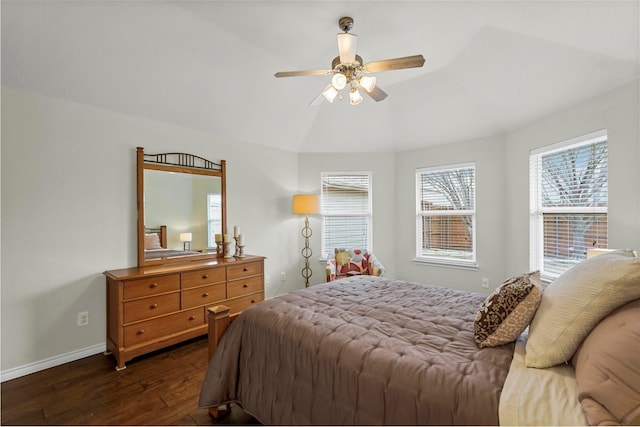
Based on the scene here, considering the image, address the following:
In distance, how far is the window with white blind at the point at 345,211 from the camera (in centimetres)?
470

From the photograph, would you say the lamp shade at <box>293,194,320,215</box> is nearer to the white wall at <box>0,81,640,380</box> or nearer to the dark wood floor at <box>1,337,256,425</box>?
the white wall at <box>0,81,640,380</box>

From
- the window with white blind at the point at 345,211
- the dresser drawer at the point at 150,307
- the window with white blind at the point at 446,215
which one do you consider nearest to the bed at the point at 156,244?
the dresser drawer at the point at 150,307

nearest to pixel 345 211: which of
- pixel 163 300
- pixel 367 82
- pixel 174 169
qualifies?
pixel 174 169

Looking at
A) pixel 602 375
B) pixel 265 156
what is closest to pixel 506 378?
pixel 602 375

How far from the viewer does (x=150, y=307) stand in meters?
2.58

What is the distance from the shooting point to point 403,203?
4566mm

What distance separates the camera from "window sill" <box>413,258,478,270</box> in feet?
13.0

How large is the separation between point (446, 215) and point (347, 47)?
10.3 ft

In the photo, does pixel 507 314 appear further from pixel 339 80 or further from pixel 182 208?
pixel 182 208

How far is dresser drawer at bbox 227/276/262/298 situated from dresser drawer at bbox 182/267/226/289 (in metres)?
0.15

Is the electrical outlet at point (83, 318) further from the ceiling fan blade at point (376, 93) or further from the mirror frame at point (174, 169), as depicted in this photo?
the ceiling fan blade at point (376, 93)

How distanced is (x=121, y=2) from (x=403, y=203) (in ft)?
13.1

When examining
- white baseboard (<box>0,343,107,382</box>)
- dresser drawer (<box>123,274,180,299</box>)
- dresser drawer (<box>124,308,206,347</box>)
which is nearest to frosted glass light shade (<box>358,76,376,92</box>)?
dresser drawer (<box>123,274,180,299</box>)

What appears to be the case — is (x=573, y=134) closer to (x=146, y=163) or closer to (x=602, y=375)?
(x=602, y=375)
